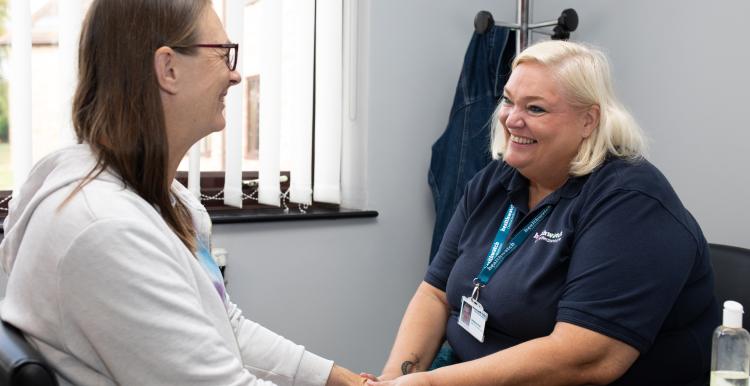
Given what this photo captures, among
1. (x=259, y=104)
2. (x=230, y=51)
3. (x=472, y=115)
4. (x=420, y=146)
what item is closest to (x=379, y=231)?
(x=420, y=146)

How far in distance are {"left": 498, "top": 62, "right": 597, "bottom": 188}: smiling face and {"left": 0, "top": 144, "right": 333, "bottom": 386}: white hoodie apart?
0.93 m

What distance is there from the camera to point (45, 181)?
1015 mm

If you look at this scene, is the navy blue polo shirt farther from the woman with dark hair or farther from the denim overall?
the denim overall

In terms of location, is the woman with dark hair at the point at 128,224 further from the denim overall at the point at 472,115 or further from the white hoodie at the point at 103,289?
the denim overall at the point at 472,115

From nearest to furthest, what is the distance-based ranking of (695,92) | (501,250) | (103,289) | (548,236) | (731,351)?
1. (103,289)
2. (731,351)
3. (548,236)
4. (501,250)
5. (695,92)

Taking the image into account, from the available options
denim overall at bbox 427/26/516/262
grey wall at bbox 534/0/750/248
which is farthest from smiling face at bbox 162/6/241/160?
grey wall at bbox 534/0/750/248

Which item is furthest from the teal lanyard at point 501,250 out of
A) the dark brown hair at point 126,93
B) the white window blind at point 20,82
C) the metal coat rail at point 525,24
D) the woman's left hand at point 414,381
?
the white window blind at point 20,82

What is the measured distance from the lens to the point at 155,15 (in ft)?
3.54

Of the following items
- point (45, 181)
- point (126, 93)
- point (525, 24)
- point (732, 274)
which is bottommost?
point (732, 274)

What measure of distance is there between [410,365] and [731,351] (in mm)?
795

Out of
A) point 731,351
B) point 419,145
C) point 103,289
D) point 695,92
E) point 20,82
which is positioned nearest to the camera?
point 103,289

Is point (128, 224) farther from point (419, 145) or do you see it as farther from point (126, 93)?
point (419, 145)

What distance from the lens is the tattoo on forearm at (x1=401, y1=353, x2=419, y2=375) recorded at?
1761 mm

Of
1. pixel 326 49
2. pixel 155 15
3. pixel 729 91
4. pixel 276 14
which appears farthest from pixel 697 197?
pixel 155 15
